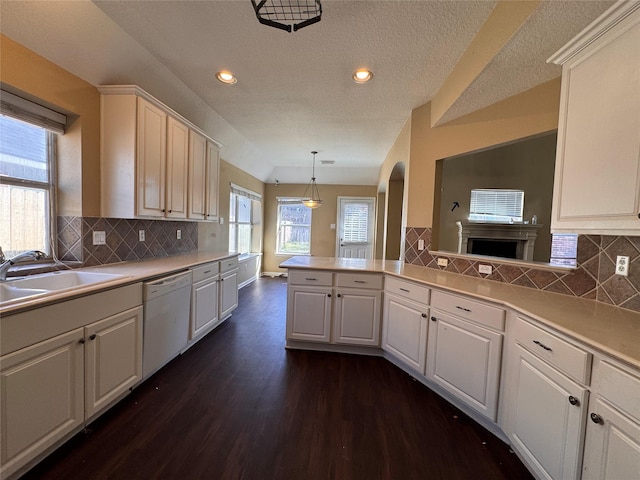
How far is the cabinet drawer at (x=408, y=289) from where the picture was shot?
216 centimetres

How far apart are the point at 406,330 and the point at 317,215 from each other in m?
4.89

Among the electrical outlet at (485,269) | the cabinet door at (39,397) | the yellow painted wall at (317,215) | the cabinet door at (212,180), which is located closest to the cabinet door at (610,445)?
the electrical outlet at (485,269)

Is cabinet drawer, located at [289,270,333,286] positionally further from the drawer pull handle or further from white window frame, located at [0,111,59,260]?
white window frame, located at [0,111,59,260]

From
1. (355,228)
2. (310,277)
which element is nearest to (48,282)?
(310,277)

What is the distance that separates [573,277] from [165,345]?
10.3 feet

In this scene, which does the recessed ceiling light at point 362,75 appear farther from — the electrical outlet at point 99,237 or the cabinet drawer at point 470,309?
the electrical outlet at point 99,237

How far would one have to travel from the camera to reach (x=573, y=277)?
176cm

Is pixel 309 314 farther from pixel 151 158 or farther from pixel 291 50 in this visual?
pixel 291 50

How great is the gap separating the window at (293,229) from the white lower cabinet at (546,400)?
5.75m

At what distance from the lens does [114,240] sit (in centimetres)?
244

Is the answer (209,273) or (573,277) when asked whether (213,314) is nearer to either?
(209,273)

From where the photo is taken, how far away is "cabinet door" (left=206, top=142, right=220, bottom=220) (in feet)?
11.1

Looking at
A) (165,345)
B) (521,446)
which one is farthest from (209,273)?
(521,446)

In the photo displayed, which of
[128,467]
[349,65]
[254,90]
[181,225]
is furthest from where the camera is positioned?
[181,225]
